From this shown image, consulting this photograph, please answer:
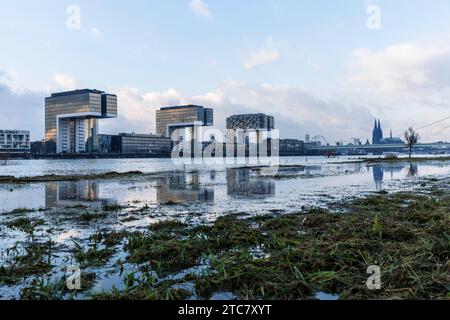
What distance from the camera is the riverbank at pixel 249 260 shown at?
5645 millimetres

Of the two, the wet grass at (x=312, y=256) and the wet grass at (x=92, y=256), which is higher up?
the wet grass at (x=312, y=256)

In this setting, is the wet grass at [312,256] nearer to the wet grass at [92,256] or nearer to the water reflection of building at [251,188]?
the wet grass at [92,256]

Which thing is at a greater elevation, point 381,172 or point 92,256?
point 381,172

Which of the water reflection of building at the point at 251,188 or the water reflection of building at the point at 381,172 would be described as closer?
the water reflection of building at the point at 251,188

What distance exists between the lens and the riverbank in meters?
5.64

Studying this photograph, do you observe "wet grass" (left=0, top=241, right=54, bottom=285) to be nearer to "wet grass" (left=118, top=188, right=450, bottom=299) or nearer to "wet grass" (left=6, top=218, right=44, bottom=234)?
"wet grass" (left=118, top=188, right=450, bottom=299)

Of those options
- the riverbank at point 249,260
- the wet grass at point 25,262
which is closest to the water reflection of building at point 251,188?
the riverbank at point 249,260

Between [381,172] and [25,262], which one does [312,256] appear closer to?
[25,262]

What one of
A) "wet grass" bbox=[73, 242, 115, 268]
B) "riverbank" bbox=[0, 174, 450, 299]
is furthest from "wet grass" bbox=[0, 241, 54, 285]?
"wet grass" bbox=[73, 242, 115, 268]

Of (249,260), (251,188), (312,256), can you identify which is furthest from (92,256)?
(251,188)

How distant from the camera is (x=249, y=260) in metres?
6.82
